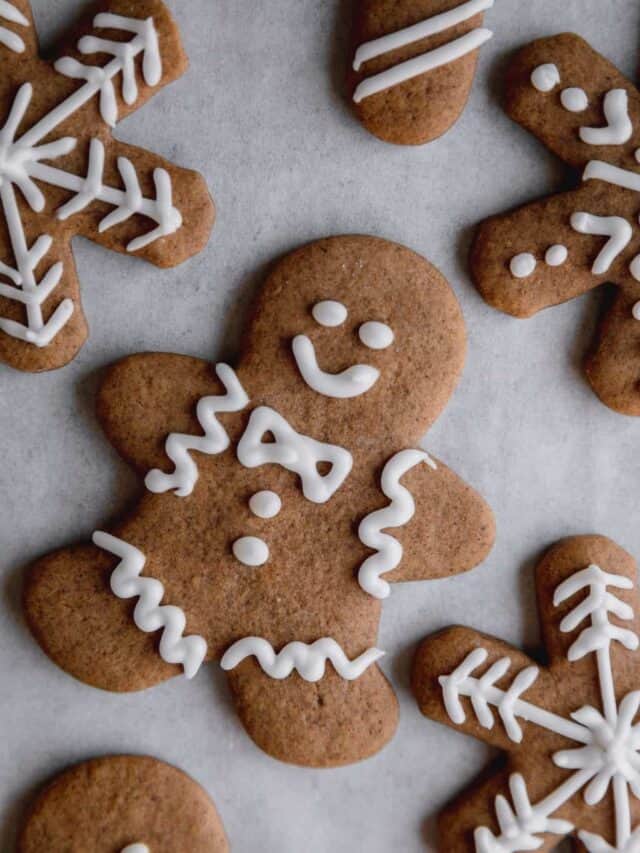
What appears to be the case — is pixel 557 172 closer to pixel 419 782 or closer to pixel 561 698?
pixel 561 698

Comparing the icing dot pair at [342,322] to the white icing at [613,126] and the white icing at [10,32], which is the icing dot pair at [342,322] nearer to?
the white icing at [613,126]

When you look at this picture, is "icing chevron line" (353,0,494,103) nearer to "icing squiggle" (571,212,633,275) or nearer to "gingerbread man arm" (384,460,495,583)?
"icing squiggle" (571,212,633,275)

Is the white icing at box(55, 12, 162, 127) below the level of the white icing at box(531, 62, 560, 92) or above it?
above

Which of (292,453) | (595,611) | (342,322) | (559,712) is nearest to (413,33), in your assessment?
(342,322)

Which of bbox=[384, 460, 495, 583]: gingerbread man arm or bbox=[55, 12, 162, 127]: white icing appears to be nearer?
bbox=[55, 12, 162, 127]: white icing

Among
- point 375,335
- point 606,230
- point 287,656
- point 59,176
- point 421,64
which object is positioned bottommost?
point 287,656

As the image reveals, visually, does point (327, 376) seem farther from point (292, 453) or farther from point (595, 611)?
point (595, 611)

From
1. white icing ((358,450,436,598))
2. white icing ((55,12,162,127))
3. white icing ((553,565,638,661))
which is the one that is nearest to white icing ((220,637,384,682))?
white icing ((358,450,436,598))


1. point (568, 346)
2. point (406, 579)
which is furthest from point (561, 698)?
point (568, 346)
